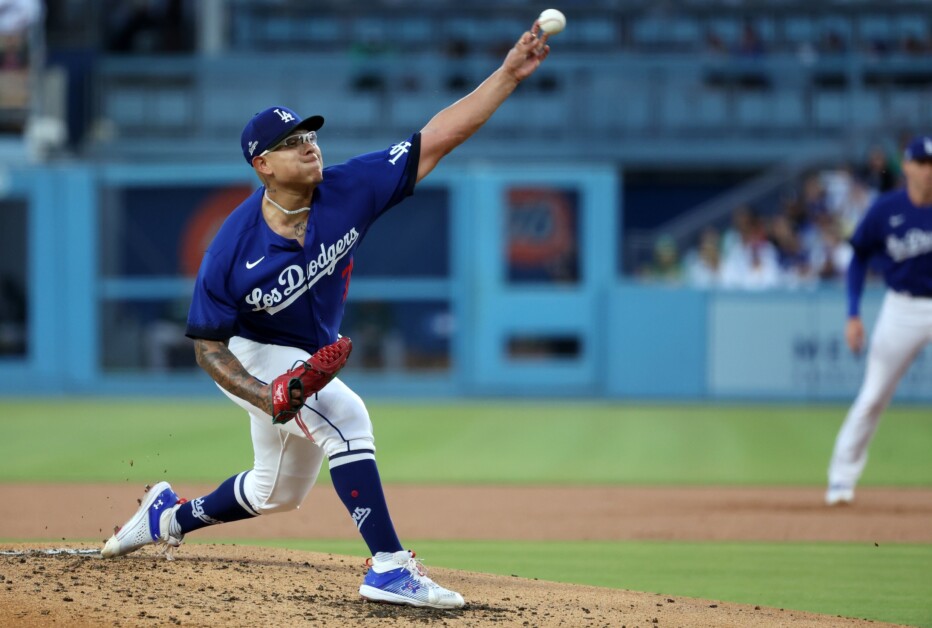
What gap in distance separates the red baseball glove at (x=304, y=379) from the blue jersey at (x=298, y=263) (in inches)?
18.0

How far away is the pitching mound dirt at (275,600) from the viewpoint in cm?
489

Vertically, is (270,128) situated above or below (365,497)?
above

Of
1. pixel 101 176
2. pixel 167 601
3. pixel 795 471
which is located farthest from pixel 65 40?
pixel 167 601

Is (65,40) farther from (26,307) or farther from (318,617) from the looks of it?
(318,617)

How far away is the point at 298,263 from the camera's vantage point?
5.27 metres

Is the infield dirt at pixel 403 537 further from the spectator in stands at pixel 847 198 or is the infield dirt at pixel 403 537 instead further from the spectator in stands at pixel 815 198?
the spectator in stands at pixel 815 198

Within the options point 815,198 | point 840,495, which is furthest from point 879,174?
point 840,495

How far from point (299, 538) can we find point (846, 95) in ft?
51.0

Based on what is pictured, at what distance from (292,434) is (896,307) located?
16.0ft

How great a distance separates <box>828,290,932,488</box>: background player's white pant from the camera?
28.6 ft

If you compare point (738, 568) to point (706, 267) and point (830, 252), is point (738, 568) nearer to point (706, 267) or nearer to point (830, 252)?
point (706, 267)

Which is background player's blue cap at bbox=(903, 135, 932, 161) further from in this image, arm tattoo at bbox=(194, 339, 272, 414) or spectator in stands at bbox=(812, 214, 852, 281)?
spectator in stands at bbox=(812, 214, 852, 281)

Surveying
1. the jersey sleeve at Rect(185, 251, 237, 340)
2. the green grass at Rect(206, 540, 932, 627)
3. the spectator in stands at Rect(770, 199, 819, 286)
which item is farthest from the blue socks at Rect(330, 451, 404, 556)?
the spectator in stands at Rect(770, 199, 819, 286)

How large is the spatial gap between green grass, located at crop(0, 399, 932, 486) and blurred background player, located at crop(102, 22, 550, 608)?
4930 millimetres
